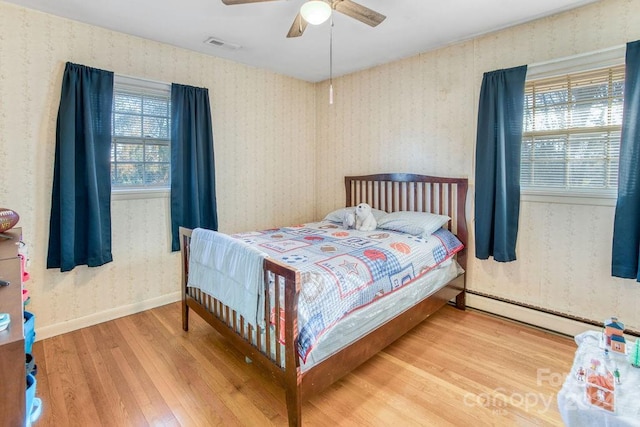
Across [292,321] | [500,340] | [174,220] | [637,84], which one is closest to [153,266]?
[174,220]

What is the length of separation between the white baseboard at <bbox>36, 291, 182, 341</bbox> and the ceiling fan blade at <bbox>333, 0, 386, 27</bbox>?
3.04 meters

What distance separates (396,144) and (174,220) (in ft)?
8.27

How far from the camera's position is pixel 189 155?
10.8 feet

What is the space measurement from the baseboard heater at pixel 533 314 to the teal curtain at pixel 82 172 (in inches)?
138

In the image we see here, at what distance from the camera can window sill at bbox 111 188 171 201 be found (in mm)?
3009

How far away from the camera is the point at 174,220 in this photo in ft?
10.8

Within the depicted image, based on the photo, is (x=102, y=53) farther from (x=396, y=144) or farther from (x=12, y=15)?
(x=396, y=144)

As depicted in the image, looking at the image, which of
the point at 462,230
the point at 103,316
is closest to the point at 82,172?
the point at 103,316

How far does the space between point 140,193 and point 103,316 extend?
117 cm

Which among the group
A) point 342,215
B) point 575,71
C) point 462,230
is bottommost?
point 462,230

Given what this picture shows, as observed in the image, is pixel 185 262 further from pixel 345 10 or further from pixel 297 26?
pixel 345 10

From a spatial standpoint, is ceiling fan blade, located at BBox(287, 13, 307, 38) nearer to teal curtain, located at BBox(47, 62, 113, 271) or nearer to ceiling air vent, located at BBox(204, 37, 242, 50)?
ceiling air vent, located at BBox(204, 37, 242, 50)

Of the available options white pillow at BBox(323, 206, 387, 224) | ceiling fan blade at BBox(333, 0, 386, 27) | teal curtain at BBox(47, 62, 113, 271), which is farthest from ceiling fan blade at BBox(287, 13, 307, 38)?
white pillow at BBox(323, 206, 387, 224)

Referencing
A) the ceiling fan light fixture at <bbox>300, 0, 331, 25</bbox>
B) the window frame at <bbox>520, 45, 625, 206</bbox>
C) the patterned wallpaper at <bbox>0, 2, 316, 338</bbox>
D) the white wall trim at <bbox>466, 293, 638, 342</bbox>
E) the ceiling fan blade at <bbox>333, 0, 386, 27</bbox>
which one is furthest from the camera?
the white wall trim at <bbox>466, 293, 638, 342</bbox>
